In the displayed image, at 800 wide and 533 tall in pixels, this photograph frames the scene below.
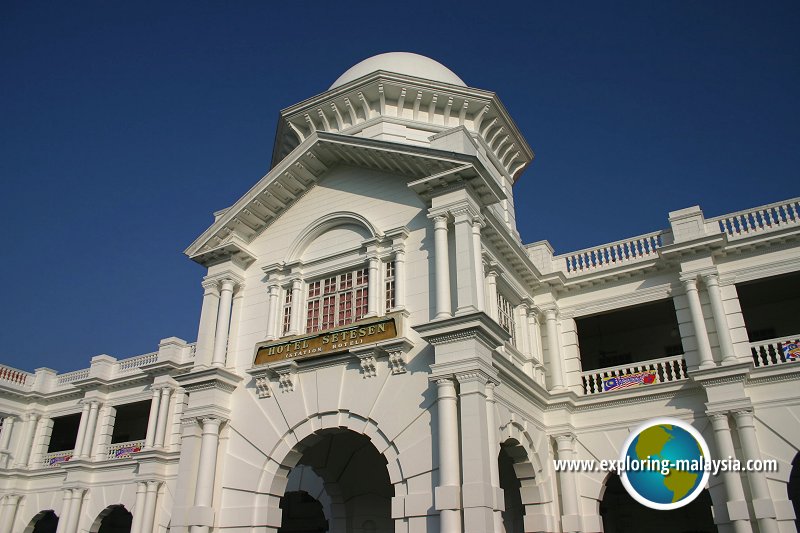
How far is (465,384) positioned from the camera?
1464 centimetres

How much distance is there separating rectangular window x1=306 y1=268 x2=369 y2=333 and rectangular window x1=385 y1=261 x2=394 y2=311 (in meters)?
0.63

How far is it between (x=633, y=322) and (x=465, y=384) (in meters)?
13.3

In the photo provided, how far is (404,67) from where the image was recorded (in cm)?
2627

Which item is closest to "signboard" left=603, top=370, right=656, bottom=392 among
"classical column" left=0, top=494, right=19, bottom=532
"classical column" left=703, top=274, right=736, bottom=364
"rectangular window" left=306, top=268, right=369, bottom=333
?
"classical column" left=703, top=274, right=736, bottom=364

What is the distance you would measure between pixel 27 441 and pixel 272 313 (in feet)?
71.4

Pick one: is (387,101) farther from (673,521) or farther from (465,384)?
(673,521)

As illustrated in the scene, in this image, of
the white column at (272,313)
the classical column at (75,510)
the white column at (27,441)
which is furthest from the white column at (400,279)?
the white column at (27,441)

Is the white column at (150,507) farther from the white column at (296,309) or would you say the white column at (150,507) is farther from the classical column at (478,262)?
the classical column at (478,262)

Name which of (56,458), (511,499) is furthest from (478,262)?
(56,458)

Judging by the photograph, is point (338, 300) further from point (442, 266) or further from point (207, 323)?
point (207, 323)

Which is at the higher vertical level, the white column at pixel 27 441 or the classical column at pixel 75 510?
the white column at pixel 27 441

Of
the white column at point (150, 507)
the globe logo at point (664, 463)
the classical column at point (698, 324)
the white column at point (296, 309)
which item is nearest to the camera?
the globe logo at point (664, 463)

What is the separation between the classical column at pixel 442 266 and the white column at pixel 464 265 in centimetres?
25

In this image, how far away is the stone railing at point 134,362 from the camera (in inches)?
1205
